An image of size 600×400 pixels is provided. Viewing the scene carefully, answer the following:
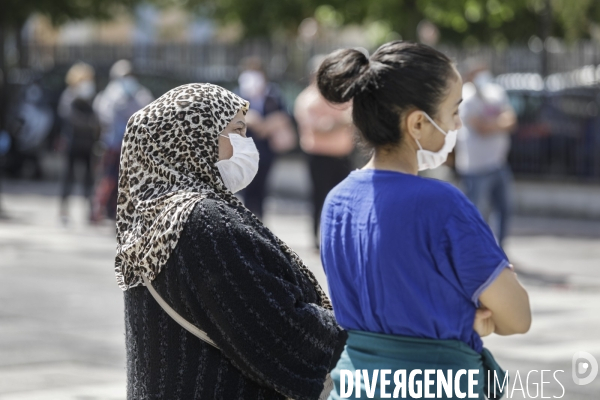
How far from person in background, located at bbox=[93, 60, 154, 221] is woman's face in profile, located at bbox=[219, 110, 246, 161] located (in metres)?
10.9

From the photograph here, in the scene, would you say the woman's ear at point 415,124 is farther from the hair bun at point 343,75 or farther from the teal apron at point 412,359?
the teal apron at point 412,359

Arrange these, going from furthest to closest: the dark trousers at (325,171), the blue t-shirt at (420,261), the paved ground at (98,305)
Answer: the dark trousers at (325,171) → the paved ground at (98,305) → the blue t-shirt at (420,261)

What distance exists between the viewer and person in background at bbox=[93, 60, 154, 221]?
1399 cm

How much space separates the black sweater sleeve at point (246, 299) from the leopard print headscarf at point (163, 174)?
66 millimetres

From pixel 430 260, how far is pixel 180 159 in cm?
71

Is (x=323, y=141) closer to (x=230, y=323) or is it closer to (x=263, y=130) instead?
(x=263, y=130)

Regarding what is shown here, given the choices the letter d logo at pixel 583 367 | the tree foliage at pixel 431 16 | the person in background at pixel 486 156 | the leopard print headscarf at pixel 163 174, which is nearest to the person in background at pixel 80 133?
the person in background at pixel 486 156

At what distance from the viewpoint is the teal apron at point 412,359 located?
2633mm

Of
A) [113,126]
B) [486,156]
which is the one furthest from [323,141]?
[113,126]

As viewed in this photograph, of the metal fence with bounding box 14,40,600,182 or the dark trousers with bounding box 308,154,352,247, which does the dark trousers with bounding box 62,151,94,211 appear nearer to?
the dark trousers with bounding box 308,154,352,247

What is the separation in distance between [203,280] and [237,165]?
46 cm

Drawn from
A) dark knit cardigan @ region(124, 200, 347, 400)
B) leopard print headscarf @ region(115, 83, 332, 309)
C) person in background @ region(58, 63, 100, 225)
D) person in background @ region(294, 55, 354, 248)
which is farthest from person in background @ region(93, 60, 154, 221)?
dark knit cardigan @ region(124, 200, 347, 400)

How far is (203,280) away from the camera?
2.79 metres

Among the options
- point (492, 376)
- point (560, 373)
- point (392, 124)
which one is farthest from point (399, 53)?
point (560, 373)
